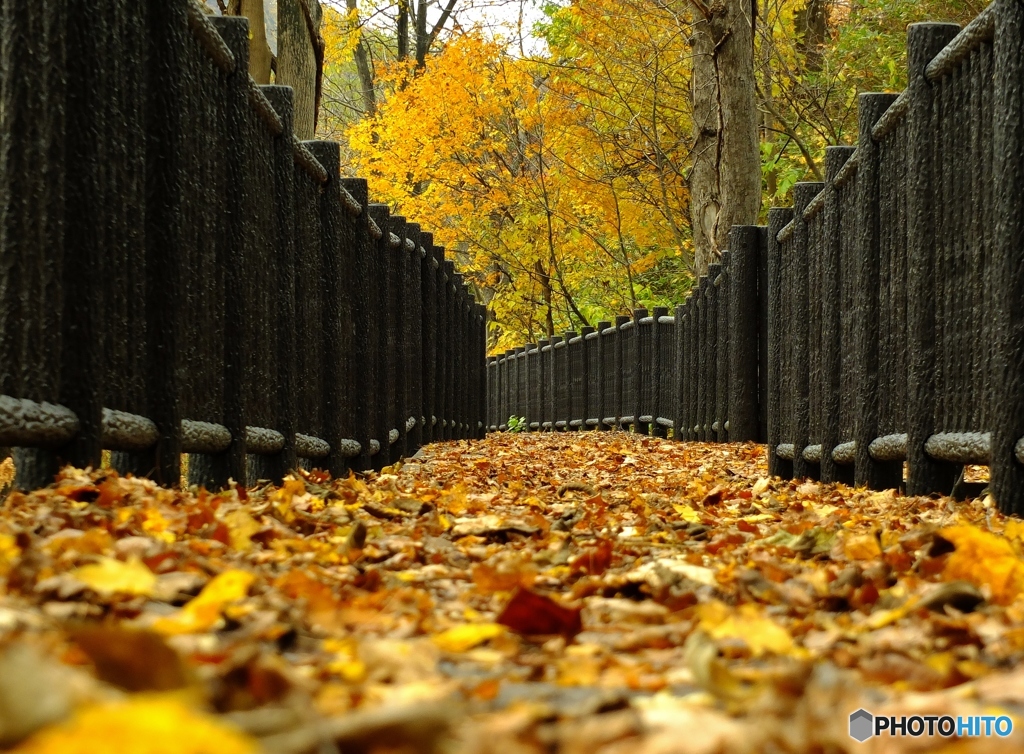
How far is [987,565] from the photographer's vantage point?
8.93ft

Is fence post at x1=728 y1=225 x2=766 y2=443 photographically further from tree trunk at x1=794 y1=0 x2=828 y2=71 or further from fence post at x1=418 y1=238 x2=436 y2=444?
tree trunk at x1=794 y1=0 x2=828 y2=71

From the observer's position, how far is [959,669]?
1907 mm

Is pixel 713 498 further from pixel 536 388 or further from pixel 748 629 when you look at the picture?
pixel 536 388

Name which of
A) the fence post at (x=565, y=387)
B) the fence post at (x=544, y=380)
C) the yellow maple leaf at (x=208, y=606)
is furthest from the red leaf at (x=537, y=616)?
the fence post at (x=544, y=380)

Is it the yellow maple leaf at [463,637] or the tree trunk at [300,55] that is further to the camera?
the tree trunk at [300,55]

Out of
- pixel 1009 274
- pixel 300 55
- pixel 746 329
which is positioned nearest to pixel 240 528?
pixel 1009 274

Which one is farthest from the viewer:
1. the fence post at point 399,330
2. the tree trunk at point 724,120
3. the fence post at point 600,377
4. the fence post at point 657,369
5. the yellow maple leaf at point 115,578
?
the fence post at point 600,377

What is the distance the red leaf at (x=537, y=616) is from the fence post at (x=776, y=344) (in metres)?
6.27

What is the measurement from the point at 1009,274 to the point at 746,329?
7528 millimetres

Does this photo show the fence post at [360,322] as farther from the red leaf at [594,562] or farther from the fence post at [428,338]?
the red leaf at [594,562]

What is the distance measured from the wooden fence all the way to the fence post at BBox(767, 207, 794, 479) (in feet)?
0.05

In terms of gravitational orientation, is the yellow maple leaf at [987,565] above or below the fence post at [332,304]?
below

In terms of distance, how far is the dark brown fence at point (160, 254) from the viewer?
342 cm

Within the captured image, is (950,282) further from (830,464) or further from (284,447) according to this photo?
(284,447)
